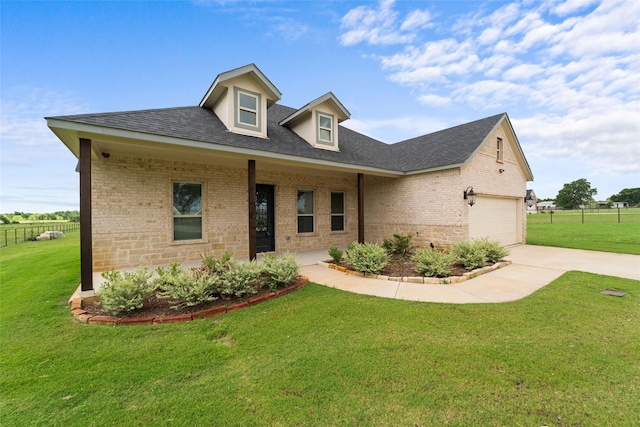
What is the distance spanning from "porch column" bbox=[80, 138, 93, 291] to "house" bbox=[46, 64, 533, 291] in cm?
2

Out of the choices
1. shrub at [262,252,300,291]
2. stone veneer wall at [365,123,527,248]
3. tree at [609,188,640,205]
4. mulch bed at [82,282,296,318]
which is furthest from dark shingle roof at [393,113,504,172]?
tree at [609,188,640,205]

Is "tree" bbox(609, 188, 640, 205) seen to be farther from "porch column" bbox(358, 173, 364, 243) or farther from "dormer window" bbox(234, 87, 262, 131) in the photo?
"dormer window" bbox(234, 87, 262, 131)

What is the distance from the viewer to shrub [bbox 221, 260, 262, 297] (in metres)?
4.55

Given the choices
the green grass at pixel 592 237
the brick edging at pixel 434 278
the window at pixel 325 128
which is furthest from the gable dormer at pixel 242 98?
the green grass at pixel 592 237

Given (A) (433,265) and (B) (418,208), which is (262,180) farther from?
(A) (433,265)

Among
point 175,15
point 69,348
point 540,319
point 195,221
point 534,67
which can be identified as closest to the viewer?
point 69,348

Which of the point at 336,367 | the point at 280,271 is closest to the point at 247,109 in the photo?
the point at 280,271

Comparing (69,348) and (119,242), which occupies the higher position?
(119,242)

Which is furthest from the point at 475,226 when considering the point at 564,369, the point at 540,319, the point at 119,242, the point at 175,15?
the point at 175,15

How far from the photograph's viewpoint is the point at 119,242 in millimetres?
7023

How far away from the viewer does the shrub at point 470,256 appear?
22.5ft

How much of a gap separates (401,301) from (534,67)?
478 inches

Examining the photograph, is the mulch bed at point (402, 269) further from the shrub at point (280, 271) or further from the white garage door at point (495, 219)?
the white garage door at point (495, 219)

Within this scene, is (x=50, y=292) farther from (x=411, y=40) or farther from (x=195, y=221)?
(x=411, y=40)
